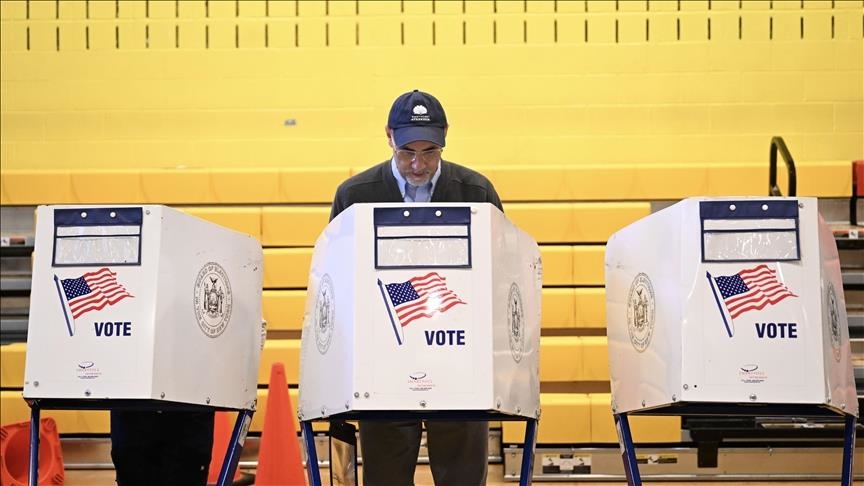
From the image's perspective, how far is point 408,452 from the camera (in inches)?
134

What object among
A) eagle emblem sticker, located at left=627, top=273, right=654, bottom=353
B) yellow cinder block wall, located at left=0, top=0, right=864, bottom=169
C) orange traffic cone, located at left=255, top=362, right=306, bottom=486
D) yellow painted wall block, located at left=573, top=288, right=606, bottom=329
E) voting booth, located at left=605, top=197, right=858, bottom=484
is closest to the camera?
voting booth, located at left=605, top=197, right=858, bottom=484

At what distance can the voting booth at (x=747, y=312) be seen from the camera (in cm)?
293

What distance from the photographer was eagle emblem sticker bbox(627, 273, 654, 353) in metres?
3.17

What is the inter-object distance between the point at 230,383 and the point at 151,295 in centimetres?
42

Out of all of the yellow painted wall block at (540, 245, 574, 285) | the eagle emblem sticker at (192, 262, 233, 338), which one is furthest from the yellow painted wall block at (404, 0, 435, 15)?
the eagle emblem sticker at (192, 262, 233, 338)

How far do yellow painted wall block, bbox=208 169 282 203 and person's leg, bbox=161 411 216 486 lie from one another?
9.74 feet

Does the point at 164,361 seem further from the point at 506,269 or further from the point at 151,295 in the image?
the point at 506,269

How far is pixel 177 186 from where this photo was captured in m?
6.38

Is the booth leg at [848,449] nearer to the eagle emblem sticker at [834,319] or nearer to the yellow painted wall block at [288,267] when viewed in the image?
the eagle emblem sticker at [834,319]

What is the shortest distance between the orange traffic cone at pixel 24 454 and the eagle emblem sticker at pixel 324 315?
2.24m

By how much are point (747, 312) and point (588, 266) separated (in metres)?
3.09

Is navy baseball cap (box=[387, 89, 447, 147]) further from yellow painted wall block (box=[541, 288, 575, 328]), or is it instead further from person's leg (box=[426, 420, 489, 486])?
yellow painted wall block (box=[541, 288, 575, 328])

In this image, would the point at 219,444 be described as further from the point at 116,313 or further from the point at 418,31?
the point at 418,31

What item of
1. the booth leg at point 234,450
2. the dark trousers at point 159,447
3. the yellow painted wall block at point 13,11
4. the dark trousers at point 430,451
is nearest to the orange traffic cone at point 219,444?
the dark trousers at point 159,447
